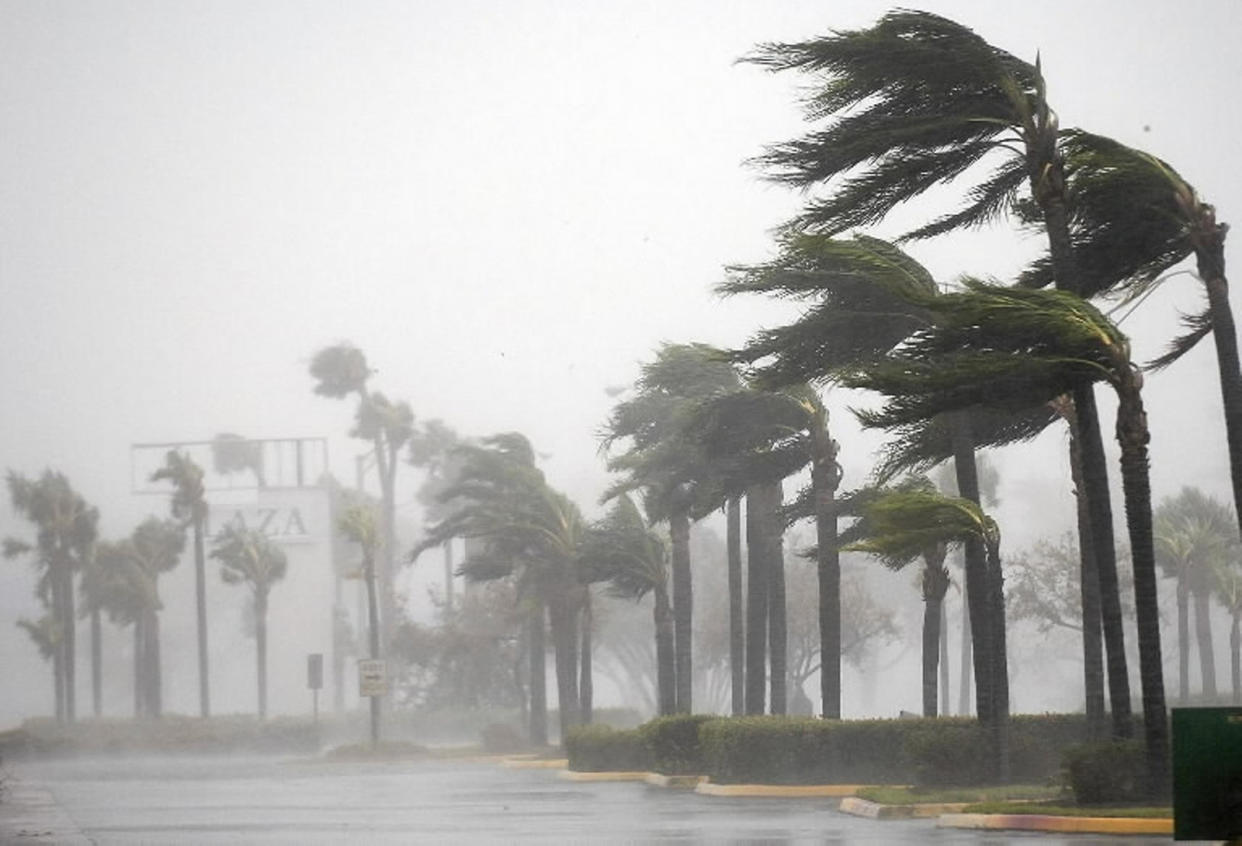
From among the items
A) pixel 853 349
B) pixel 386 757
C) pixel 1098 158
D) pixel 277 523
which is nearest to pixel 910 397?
pixel 1098 158

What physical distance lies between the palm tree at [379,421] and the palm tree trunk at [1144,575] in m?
94.7

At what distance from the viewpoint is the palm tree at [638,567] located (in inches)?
2211

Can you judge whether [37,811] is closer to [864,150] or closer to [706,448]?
[706,448]

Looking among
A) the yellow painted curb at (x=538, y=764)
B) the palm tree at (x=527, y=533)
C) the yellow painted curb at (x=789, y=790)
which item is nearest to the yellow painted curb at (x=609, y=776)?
the yellow painted curb at (x=538, y=764)

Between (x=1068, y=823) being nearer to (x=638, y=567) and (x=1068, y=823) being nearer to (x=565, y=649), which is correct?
(x=638, y=567)

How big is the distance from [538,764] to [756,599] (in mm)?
15818

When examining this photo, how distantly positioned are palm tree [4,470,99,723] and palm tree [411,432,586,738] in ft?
127

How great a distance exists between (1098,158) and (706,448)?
19.2 m

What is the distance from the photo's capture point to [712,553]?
12912cm

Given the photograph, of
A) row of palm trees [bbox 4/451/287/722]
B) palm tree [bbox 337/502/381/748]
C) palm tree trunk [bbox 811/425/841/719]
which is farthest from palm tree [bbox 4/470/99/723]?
palm tree trunk [bbox 811/425/841/719]

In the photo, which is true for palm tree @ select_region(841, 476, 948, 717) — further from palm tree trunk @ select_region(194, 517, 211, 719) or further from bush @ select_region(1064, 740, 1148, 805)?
palm tree trunk @ select_region(194, 517, 211, 719)

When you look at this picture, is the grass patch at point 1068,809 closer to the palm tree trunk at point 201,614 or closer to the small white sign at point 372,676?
the small white sign at point 372,676

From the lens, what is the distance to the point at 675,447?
5197cm

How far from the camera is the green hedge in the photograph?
105ft
